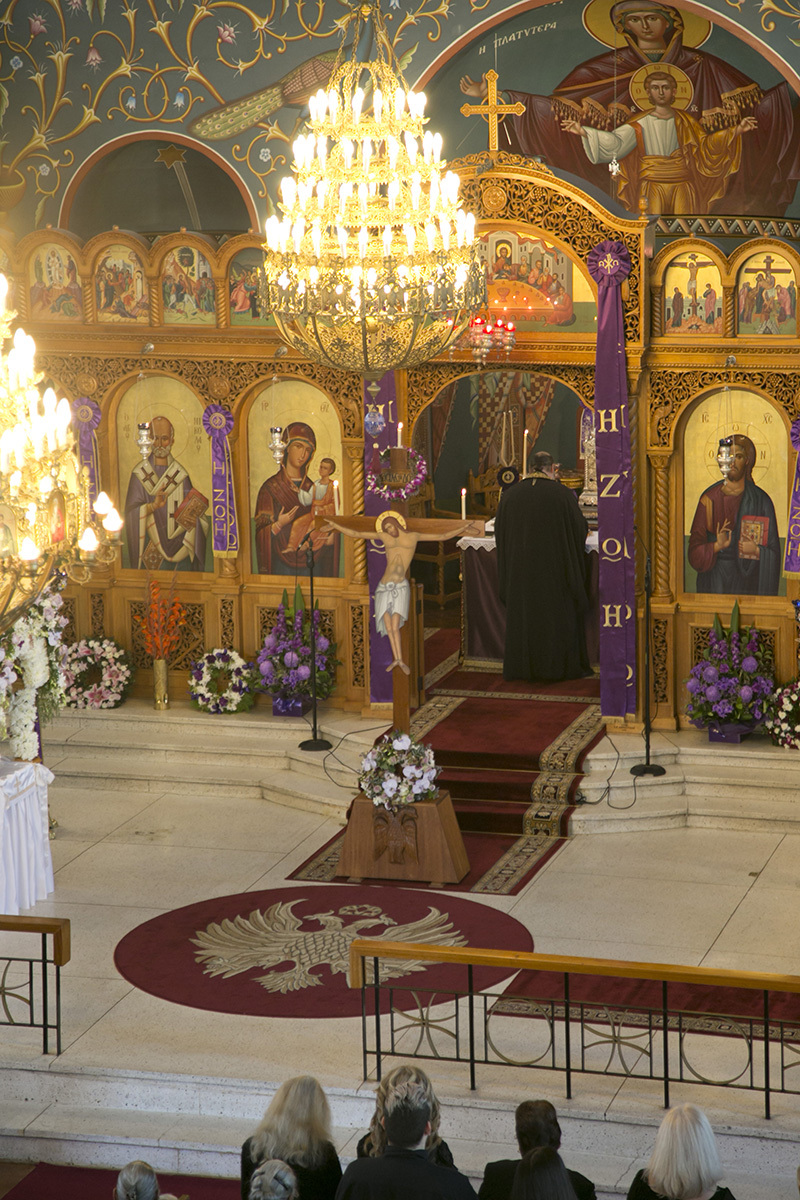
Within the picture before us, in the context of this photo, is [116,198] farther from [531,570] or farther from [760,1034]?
[760,1034]

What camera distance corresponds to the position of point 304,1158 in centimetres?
710

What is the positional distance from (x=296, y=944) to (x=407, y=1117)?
17.3 feet

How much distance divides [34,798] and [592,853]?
424cm

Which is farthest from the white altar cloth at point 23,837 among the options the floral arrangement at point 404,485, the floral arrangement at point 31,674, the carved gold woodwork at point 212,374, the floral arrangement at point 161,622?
the carved gold woodwork at point 212,374

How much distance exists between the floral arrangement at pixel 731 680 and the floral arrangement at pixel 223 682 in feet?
13.3

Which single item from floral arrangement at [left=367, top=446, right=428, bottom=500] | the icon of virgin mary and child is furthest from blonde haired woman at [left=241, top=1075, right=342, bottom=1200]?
the icon of virgin mary and child

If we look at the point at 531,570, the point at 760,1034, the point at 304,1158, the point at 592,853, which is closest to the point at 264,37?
the point at 531,570

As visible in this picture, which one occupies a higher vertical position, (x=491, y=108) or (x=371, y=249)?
(x=491, y=108)

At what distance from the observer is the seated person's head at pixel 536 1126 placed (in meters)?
7.00

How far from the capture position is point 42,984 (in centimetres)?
1022

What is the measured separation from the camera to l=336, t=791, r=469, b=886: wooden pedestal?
12875 millimetres

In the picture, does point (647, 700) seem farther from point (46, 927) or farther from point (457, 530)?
point (46, 927)

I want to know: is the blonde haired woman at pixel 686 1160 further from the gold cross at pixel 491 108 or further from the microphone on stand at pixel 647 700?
the gold cross at pixel 491 108

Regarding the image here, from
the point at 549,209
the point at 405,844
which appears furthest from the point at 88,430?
the point at 405,844
